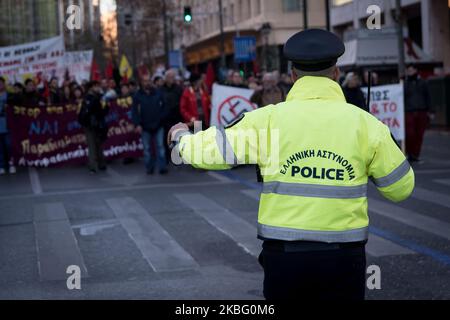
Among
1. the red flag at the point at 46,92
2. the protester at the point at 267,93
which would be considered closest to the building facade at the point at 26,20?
the red flag at the point at 46,92

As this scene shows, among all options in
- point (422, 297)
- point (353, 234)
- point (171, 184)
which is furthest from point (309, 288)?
point (171, 184)

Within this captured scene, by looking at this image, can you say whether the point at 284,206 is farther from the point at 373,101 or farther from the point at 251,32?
the point at 251,32

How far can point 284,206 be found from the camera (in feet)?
11.7

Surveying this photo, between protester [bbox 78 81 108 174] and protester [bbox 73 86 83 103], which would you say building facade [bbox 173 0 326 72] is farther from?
protester [bbox 78 81 108 174]

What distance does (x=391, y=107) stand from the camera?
17.8 metres

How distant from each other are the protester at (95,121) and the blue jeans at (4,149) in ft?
4.84

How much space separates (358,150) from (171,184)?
1129 cm

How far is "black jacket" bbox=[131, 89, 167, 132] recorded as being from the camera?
17031 millimetres

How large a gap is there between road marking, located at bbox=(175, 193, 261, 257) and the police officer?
475 centimetres

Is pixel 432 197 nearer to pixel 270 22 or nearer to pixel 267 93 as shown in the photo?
pixel 267 93

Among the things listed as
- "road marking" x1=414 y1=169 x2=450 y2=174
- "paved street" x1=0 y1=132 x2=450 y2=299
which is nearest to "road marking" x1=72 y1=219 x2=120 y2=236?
"paved street" x1=0 y1=132 x2=450 y2=299

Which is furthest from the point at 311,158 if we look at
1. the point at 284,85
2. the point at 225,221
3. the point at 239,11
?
the point at 239,11

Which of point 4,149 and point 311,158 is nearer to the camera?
point 311,158

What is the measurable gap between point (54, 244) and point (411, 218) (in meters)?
3.89
